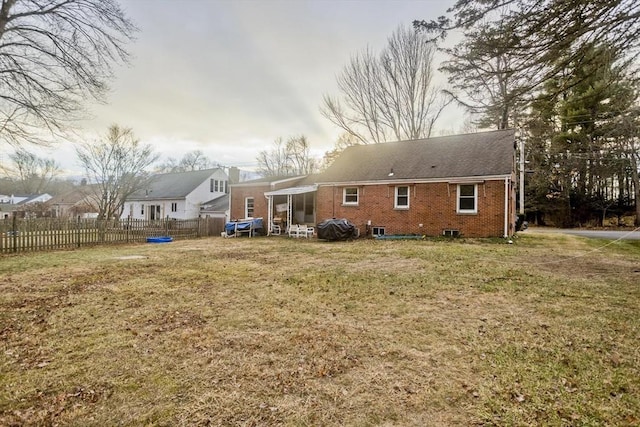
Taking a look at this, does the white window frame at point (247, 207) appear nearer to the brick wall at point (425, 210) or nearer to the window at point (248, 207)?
the window at point (248, 207)

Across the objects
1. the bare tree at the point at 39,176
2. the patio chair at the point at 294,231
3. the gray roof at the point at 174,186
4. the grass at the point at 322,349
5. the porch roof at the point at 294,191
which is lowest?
the grass at the point at 322,349

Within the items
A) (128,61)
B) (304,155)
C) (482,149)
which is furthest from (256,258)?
(304,155)

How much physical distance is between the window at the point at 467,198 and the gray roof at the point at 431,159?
64 centimetres

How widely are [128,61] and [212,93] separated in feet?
17.3

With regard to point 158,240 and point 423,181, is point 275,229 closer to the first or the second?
point 158,240

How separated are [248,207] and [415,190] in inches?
445

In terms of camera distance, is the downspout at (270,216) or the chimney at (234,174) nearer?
the downspout at (270,216)

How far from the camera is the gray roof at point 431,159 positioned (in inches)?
587

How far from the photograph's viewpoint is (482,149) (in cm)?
1606

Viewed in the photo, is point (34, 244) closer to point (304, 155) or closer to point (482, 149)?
point (482, 149)

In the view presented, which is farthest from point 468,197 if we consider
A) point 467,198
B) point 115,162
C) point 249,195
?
point 115,162

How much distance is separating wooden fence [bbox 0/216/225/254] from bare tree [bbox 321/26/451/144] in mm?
17181

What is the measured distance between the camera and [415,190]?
1611 cm

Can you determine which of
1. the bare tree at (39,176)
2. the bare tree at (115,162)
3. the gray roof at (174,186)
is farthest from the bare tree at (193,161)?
the bare tree at (115,162)
